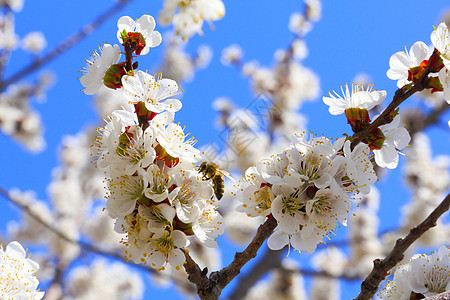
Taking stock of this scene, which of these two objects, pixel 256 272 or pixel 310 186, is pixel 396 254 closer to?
pixel 310 186

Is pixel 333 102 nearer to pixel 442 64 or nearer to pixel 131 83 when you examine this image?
pixel 442 64

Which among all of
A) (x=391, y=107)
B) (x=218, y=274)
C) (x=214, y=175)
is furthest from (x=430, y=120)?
(x=218, y=274)

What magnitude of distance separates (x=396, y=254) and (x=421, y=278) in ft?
0.91

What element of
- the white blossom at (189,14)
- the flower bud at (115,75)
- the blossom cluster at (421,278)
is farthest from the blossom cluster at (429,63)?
the white blossom at (189,14)

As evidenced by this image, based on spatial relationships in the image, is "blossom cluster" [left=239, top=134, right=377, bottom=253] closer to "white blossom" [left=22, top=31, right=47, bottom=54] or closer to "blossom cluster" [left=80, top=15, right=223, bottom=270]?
"blossom cluster" [left=80, top=15, right=223, bottom=270]

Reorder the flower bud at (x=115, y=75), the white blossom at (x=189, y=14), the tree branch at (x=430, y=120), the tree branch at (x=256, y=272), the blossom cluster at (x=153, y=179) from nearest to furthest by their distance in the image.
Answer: the blossom cluster at (x=153, y=179) < the flower bud at (x=115, y=75) < the white blossom at (x=189, y=14) < the tree branch at (x=256, y=272) < the tree branch at (x=430, y=120)

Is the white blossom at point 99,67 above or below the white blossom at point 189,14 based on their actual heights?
below

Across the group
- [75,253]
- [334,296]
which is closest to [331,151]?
[334,296]

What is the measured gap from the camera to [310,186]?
1293 millimetres

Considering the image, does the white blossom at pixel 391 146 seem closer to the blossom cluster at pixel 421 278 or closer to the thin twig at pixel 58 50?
the blossom cluster at pixel 421 278

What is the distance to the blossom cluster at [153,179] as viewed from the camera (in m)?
1.24

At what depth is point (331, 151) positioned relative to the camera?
1.30 meters

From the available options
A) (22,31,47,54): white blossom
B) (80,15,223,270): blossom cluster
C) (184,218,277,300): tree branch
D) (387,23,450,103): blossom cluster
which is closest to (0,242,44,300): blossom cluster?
(80,15,223,270): blossom cluster

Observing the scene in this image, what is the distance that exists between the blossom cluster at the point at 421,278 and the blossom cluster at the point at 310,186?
40 centimetres
